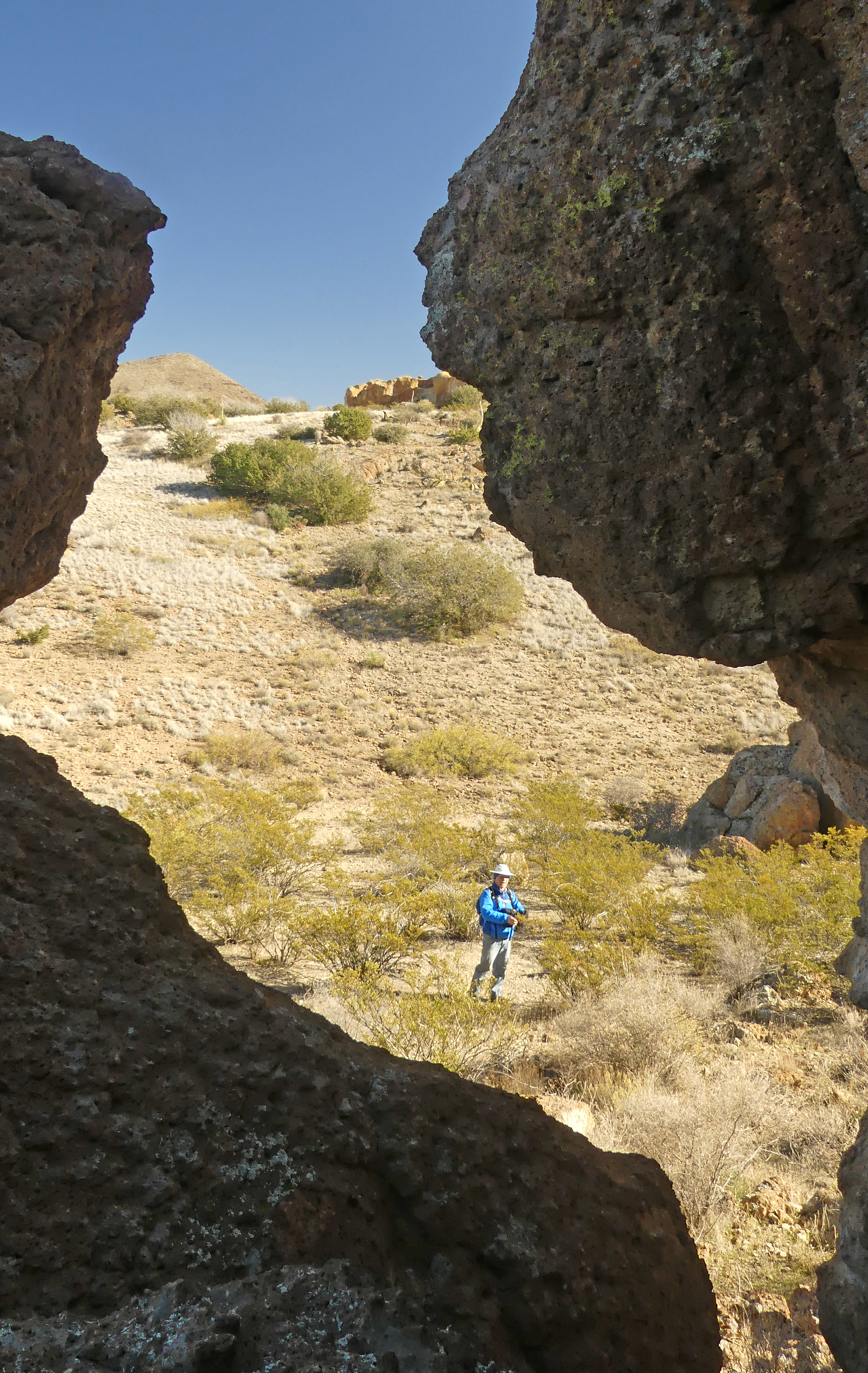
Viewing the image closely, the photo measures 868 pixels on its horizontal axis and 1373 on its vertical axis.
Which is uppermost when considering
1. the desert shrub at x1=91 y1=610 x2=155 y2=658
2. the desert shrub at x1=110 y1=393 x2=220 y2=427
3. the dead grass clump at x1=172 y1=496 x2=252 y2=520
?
the desert shrub at x1=110 y1=393 x2=220 y2=427

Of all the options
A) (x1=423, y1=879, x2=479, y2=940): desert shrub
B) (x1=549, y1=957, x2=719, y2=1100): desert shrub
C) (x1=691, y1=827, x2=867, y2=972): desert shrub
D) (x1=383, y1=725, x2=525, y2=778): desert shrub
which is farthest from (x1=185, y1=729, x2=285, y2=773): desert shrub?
(x1=549, y1=957, x2=719, y2=1100): desert shrub

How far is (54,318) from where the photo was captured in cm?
246

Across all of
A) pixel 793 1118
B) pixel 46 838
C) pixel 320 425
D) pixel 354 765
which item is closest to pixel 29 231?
pixel 46 838

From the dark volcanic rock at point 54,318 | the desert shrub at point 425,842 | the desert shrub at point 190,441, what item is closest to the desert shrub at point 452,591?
the desert shrub at point 425,842

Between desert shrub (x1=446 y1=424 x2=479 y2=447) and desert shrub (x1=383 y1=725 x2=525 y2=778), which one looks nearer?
desert shrub (x1=383 y1=725 x2=525 y2=778)

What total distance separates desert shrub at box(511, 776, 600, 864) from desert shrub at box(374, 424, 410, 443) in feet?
74.7

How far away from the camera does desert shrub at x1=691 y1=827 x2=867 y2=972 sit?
841cm

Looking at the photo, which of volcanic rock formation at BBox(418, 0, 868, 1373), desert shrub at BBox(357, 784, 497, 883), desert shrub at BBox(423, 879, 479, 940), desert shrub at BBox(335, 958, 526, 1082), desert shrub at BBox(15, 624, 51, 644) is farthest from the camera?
desert shrub at BBox(15, 624, 51, 644)

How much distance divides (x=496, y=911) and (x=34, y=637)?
13.3m

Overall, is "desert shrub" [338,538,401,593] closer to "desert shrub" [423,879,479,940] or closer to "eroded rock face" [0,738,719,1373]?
"desert shrub" [423,879,479,940]

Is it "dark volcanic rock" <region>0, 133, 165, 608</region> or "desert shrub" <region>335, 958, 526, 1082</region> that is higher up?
"dark volcanic rock" <region>0, 133, 165, 608</region>

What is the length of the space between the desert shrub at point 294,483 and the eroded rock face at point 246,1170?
79.8 ft

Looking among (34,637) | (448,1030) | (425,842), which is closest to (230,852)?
(425,842)

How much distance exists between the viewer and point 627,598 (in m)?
3.00
